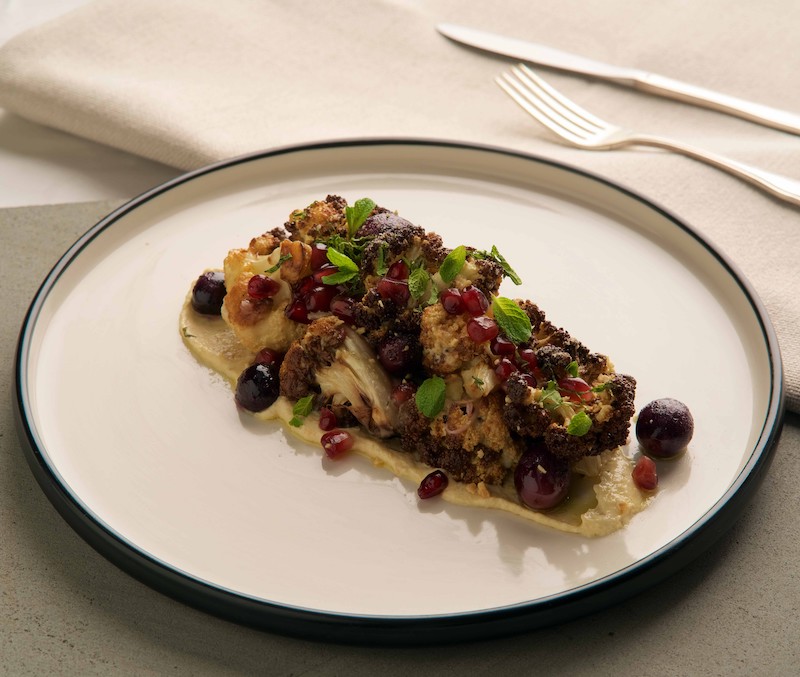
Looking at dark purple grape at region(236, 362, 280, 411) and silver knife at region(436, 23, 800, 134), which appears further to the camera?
silver knife at region(436, 23, 800, 134)

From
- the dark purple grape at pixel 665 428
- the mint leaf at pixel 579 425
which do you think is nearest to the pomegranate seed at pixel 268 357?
the mint leaf at pixel 579 425

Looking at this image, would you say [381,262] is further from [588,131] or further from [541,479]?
[588,131]

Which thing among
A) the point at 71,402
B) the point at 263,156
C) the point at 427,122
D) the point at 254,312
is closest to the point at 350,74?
the point at 427,122

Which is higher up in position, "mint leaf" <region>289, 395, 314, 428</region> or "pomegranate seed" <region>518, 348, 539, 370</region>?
"pomegranate seed" <region>518, 348, 539, 370</region>

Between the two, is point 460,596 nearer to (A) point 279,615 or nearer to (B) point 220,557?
(A) point 279,615

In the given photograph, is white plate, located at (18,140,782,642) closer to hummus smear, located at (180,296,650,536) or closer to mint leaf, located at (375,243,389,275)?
hummus smear, located at (180,296,650,536)

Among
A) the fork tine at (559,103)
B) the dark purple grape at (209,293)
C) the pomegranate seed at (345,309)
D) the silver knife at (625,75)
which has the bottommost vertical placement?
the dark purple grape at (209,293)

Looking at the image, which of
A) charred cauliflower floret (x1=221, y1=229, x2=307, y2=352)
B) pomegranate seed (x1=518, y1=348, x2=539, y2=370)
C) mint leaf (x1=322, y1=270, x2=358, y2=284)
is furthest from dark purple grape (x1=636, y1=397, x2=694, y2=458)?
charred cauliflower floret (x1=221, y1=229, x2=307, y2=352)

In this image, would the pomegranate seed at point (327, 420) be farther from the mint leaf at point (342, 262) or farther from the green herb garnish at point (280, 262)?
the green herb garnish at point (280, 262)
